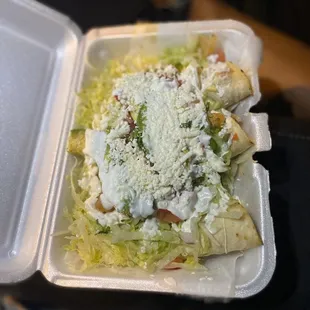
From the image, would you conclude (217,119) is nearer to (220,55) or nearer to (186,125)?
(186,125)

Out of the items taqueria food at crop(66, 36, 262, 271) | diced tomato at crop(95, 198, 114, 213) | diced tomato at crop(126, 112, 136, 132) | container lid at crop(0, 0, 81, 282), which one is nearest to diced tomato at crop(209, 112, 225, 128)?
taqueria food at crop(66, 36, 262, 271)

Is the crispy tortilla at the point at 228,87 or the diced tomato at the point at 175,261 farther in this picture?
the crispy tortilla at the point at 228,87

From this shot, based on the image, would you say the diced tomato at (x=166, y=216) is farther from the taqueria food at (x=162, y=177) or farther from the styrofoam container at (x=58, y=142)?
the styrofoam container at (x=58, y=142)

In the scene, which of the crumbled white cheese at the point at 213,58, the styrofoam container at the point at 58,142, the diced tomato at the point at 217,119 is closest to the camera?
the styrofoam container at the point at 58,142

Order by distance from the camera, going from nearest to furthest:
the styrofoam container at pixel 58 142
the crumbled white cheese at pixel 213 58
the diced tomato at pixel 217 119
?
the styrofoam container at pixel 58 142
the diced tomato at pixel 217 119
the crumbled white cheese at pixel 213 58

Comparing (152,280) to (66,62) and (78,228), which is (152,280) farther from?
(66,62)

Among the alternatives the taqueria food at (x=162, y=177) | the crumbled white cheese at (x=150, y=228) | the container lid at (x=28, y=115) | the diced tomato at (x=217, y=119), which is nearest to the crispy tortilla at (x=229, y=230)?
the taqueria food at (x=162, y=177)

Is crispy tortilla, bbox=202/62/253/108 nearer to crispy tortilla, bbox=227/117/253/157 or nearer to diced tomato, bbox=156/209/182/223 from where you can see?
crispy tortilla, bbox=227/117/253/157
